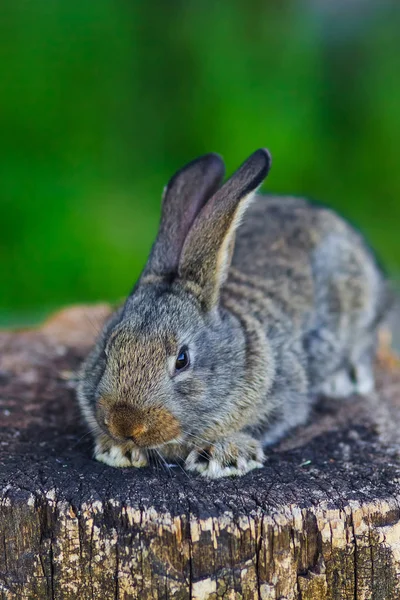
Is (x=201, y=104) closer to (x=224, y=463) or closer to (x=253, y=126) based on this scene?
(x=253, y=126)

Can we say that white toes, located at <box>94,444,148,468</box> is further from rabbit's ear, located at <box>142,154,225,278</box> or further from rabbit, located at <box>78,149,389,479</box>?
rabbit's ear, located at <box>142,154,225,278</box>

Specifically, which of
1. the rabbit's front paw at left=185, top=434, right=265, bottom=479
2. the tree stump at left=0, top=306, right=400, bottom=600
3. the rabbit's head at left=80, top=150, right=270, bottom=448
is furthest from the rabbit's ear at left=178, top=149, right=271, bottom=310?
the tree stump at left=0, top=306, right=400, bottom=600

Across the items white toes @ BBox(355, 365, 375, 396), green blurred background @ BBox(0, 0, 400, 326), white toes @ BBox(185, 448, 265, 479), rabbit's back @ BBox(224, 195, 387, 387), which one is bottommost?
white toes @ BBox(185, 448, 265, 479)

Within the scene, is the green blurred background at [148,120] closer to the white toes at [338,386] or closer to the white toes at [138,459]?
the white toes at [338,386]

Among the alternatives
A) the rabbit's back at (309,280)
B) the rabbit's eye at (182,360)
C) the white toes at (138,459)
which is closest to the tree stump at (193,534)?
the white toes at (138,459)

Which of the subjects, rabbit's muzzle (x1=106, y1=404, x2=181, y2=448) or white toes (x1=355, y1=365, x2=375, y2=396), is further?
white toes (x1=355, y1=365, x2=375, y2=396)

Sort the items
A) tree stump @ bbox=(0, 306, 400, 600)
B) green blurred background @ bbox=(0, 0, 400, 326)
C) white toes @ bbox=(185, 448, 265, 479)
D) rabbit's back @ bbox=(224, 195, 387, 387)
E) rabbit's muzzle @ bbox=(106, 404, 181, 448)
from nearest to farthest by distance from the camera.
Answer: tree stump @ bbox=(0, 306, 400, 600) < rabbit's muzzle @ bbox=(106, 404, 181, 448) < white toes @ bbox=(185, 448, 265, 479) < rabbit's back @ bbox=(224, 195, 387, 387) < green blurred background @ bbox=(0, 0, 400, 326)

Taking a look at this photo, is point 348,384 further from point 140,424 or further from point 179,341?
point 140,424

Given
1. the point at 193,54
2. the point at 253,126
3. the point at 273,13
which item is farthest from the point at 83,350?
the point at 273,13
